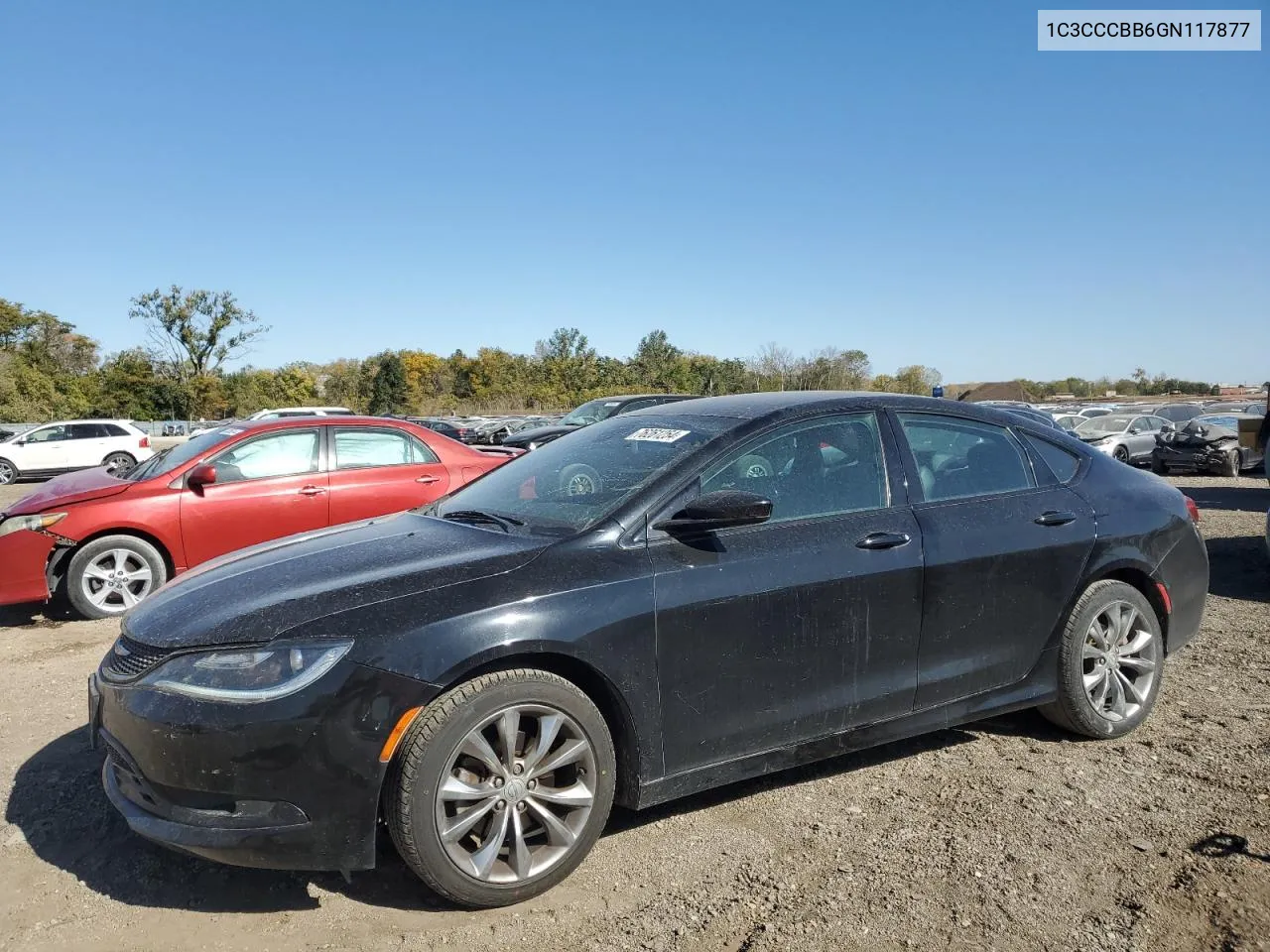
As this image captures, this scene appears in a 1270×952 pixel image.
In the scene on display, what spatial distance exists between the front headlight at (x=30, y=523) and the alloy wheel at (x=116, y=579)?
38 cm

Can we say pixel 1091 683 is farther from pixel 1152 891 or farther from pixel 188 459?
pixel 188 459

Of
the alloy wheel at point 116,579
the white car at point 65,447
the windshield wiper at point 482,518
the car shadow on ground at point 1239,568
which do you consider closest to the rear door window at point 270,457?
the alloy wheel at point 116,579

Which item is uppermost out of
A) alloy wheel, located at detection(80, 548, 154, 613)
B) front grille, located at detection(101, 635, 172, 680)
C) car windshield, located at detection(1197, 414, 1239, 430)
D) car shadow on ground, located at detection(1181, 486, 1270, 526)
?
car windshield, located at detection(1197, 414, 1239, 430)

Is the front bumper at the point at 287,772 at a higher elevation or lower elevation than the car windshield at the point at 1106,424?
lower

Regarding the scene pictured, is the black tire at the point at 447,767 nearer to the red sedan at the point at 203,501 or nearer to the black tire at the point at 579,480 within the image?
the black tire at the point at 579,480

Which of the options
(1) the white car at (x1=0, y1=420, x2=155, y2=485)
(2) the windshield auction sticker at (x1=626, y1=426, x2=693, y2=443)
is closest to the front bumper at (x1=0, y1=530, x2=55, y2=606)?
(2) the windshield auction sticker at (x1=626, y1=426, x2=693, y2=443)

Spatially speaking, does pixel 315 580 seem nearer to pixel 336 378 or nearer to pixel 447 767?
pixel 447 767

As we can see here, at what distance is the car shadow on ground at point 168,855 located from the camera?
284 centimetres

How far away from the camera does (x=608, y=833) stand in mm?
3227

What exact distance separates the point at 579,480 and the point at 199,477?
424cm

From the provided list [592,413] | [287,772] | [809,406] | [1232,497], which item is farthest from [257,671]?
[1232,497]

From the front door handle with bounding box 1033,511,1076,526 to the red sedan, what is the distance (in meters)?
4.58

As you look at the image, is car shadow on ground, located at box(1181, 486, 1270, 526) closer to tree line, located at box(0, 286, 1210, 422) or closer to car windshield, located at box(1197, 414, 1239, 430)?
car windshield, located at box(1197, 414, 1239, 430)

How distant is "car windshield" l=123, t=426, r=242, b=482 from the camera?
21.9 feet
